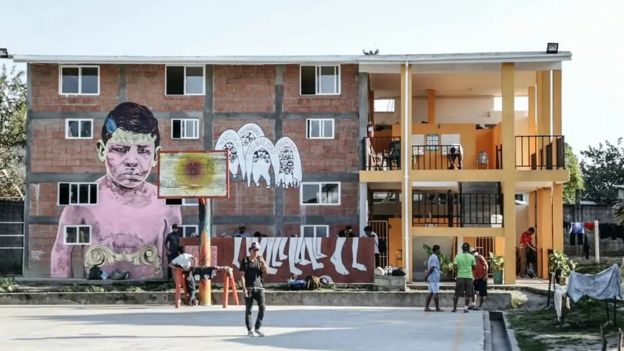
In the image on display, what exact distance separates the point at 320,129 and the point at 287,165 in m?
1.73

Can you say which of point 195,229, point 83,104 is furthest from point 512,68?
point 83,104

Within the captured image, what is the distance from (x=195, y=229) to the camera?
119 feet

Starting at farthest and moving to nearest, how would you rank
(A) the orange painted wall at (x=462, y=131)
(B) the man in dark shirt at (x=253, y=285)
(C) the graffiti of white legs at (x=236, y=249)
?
1. (A) the orange painted wall at (x=462, y=131)
2. (C) the graffiti of white legs at (x=236, y=249)
3. (B) the man in dark shirt at (x=253, y=285)

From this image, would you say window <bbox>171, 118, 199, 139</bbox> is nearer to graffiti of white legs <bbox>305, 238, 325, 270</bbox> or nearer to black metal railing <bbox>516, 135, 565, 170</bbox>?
graffiti of white legs <bbox>305, 238, 325, 270</bbox>

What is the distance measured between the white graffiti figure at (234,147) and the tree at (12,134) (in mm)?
14788

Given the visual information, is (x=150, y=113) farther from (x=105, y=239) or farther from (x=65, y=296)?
(x=65, y=296)

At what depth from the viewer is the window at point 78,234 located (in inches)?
1430

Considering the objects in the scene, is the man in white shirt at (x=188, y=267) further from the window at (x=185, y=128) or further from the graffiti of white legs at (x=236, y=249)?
→ the window at (x=185, y=128)

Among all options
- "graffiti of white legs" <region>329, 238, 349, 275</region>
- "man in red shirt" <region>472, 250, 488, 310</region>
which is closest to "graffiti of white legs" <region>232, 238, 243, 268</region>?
"graffiti of white legs" <region>329, 238, 349, 275</region>

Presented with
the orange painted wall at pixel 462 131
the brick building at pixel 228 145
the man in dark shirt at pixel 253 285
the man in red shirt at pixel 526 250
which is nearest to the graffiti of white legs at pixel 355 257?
the brick building at pixel 228 145

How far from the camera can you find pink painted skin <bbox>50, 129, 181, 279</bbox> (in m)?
36.2

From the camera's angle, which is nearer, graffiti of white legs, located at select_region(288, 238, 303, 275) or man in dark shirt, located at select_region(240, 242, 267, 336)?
man in dark shirt, located at select_region(240, 242, 267, 336)

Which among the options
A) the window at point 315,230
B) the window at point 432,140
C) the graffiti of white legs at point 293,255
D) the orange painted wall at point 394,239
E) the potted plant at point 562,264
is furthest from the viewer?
the window at point 432,140

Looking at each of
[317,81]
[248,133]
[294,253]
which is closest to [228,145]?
[248,133]
